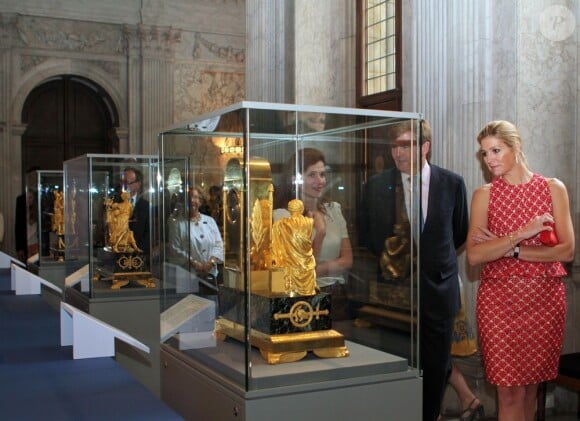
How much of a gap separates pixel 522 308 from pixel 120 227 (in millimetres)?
4974

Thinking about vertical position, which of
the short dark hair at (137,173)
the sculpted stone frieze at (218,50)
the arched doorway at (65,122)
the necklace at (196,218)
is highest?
the sculpted stone frieze at (218,50)

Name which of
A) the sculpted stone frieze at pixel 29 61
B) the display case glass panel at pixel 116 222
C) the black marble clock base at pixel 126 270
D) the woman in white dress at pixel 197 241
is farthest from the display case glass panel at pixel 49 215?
the woman in white dress at pixel 197 241

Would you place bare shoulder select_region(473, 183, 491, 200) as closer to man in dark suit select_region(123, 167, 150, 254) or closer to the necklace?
the necklace

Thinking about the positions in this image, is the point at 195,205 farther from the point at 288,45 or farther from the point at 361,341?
the point at 288,45

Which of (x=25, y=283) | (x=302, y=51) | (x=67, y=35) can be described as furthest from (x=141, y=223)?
(x=67, y=35)

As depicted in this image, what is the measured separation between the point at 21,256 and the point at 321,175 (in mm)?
11672

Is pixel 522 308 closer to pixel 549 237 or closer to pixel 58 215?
pixel 549 237

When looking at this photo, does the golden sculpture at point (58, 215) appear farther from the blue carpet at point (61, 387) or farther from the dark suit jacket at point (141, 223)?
the blue carpet at point (61, 387)

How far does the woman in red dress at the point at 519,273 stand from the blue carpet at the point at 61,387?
1.98 m

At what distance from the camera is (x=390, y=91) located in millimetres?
7703

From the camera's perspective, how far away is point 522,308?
4316 mm

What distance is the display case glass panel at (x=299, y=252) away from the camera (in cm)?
365

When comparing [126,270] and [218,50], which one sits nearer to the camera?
[126,270]

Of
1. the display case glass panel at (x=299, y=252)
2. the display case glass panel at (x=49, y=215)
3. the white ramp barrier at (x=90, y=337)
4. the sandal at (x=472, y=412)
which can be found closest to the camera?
the display case glass panel at (x=299, y=252)
